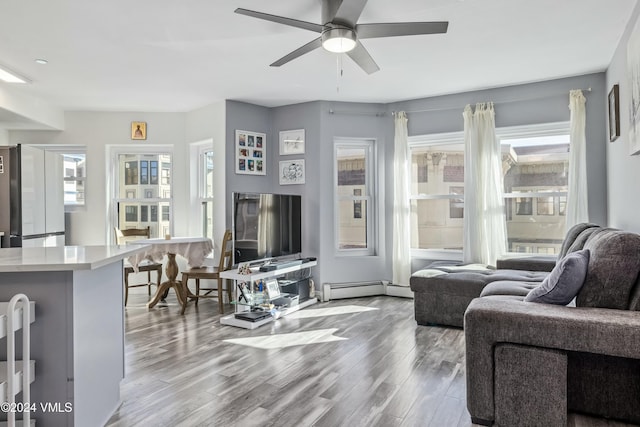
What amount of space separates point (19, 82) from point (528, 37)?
4.92 meters

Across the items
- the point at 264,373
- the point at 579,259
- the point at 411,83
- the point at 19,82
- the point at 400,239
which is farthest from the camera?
the point at 400,239

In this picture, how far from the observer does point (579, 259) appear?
214 centimetres

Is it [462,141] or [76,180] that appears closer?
[462,141]

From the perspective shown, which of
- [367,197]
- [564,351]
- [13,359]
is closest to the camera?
[13,359]

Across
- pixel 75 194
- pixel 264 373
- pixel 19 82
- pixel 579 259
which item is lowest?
pixel 264 373

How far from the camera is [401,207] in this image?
506 centimetres

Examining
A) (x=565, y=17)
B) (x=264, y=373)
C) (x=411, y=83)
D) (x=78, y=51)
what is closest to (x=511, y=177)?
(x=411, y=83)

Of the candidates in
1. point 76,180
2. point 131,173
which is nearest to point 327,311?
point 131,173

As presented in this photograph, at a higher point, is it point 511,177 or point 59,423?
point 511,177

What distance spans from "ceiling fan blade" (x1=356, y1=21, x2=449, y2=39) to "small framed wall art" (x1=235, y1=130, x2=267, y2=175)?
2.87 m

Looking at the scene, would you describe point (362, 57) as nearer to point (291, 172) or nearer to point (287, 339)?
point (287, 339)

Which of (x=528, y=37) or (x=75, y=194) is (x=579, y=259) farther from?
→ (x=75, y=194)

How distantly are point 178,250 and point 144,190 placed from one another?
5.15 ft

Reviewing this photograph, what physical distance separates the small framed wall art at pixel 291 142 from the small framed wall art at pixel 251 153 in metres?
0.25
